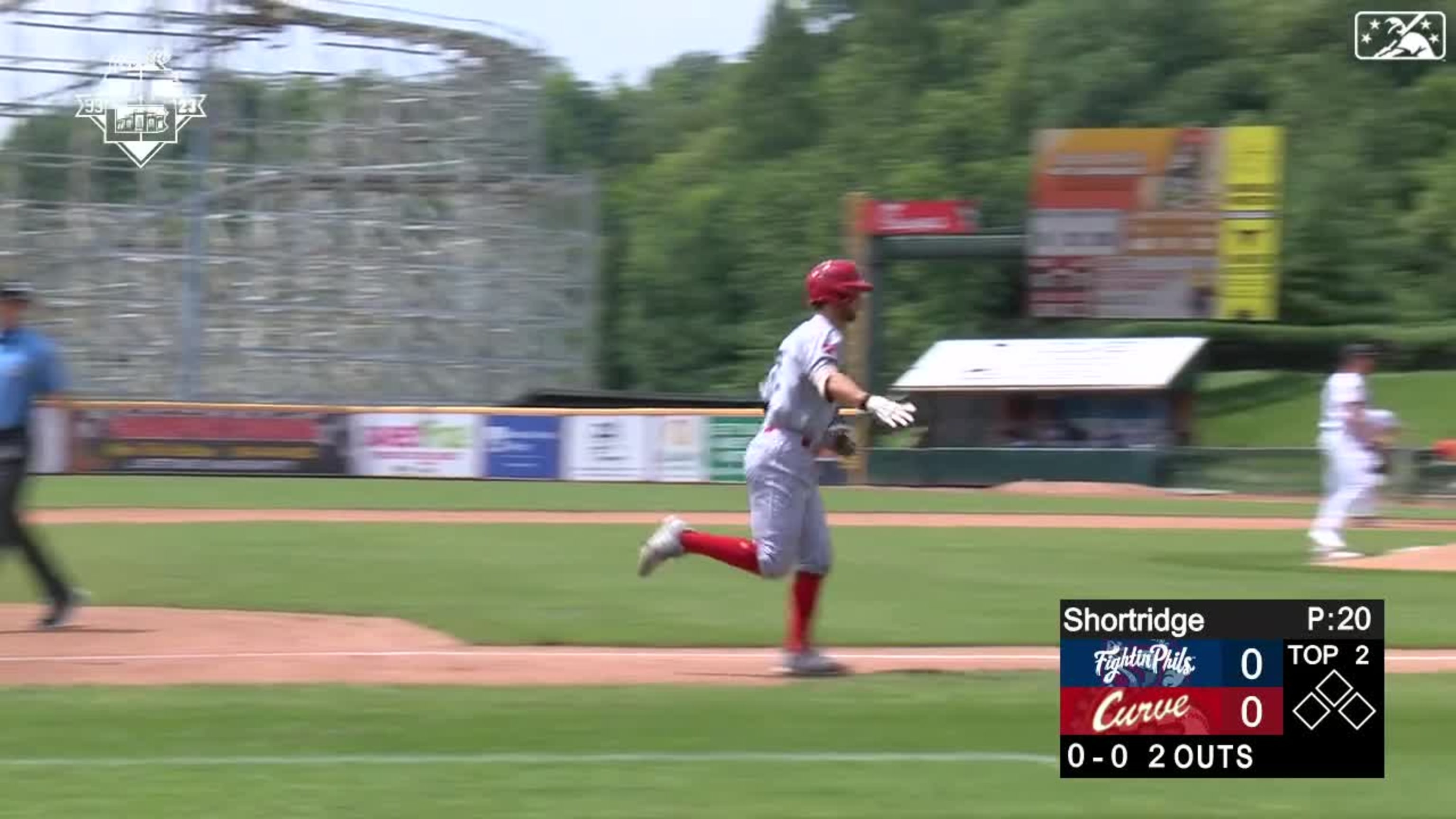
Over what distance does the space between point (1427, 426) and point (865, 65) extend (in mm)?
32284

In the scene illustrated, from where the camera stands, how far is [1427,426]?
181 ft

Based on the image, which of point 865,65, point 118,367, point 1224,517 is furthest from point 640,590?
point 865,65

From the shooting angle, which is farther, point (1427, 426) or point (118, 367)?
point (1427, 426)

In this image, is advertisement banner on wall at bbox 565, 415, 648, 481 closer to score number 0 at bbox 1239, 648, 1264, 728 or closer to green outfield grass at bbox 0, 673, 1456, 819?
green outfield grass at bbox 0, 673, 1456, 819

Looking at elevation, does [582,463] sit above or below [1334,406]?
below

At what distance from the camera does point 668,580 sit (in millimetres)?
15562

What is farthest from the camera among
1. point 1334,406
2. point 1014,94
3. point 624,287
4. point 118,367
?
point 624,287

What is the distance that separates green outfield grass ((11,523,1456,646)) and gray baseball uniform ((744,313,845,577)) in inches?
84.5

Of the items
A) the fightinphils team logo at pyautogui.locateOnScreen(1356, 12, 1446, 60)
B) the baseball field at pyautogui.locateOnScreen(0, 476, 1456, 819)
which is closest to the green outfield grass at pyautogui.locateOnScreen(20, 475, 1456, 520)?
the baseball field at pyautogui.locateOnScreen(0, 476, 1456, 819)

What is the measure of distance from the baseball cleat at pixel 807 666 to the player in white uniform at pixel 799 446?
11.0 inches

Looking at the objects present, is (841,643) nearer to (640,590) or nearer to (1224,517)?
(640,590)

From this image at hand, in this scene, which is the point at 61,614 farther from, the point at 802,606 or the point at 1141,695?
the point at 1141,695

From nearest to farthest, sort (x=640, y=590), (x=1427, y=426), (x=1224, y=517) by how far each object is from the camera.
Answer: (x=640, y=590)
(x=1224, y=517)
(x=1427, y=426)
